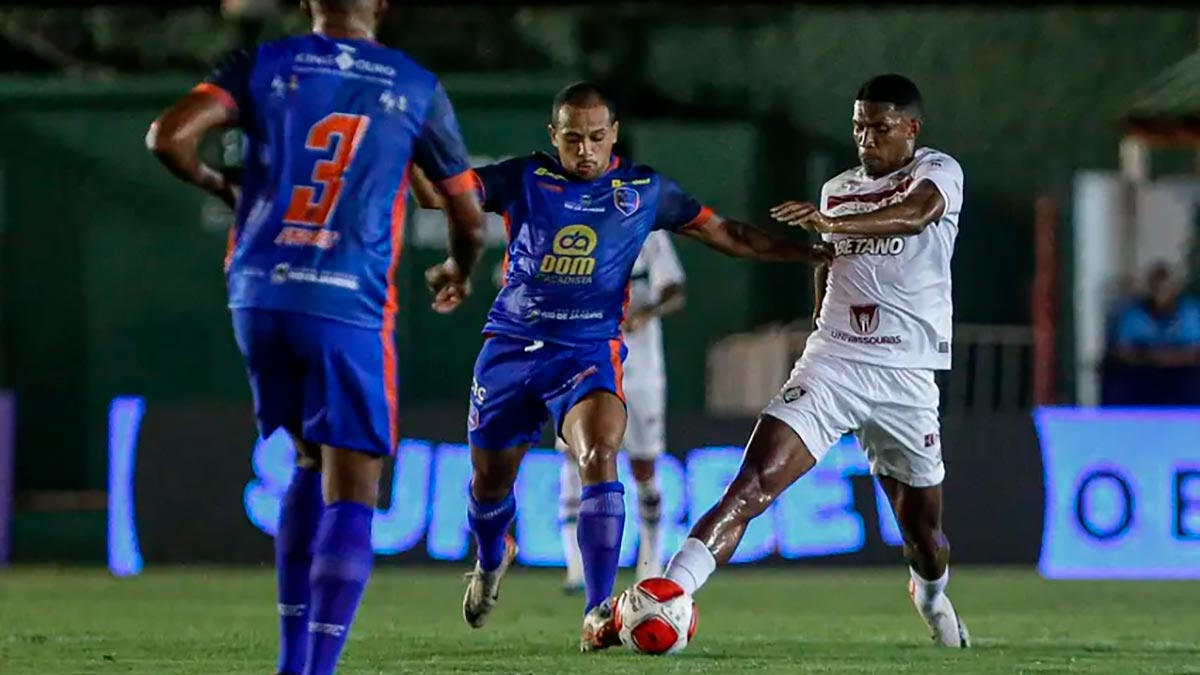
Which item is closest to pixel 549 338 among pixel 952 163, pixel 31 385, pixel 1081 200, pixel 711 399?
pixel 952 163

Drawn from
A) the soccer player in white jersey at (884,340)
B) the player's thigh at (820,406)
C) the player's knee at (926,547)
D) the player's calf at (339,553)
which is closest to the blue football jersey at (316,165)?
the player's calf at (339,553)

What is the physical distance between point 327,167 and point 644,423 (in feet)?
20.2

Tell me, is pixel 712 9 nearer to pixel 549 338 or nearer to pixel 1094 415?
pixel 1094 415

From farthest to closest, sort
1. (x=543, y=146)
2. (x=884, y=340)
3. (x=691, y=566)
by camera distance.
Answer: (x=543, y=146) < (x=884, y=340) < (x=691, y=566)

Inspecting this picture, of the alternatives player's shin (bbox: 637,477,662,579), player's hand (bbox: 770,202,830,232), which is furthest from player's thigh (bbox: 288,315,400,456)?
player's shin (bbox: 637,477,662,579)

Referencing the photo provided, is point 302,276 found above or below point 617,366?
above

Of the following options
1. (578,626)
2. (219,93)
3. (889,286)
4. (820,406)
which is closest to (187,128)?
(219,93)

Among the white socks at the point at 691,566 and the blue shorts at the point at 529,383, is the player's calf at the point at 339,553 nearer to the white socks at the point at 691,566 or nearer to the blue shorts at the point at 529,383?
the white socks at the point at 691,566

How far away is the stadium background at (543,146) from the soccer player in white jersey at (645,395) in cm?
434

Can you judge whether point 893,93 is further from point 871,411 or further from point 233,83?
point 233,83

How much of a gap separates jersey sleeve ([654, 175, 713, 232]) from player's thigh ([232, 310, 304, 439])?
2.57 meters

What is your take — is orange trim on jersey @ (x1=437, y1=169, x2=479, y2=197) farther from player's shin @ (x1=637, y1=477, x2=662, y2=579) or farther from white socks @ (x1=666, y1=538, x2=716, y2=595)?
player's shin @ (x1=637, y1=477, x2=662, y2=579)

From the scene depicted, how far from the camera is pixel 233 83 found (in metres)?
5.50

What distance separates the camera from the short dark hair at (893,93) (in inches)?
296
